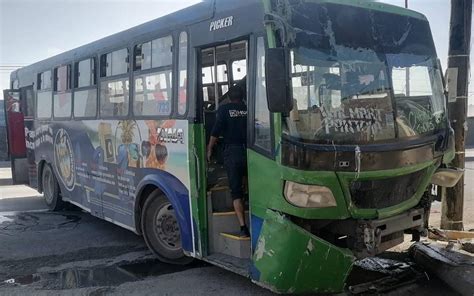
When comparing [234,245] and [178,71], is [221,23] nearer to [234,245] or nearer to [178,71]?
[178,71]

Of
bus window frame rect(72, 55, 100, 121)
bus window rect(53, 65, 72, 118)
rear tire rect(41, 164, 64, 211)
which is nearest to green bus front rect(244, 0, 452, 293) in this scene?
bus window frame rect(72, 55, 100, 121)

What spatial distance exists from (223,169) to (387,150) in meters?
1.95

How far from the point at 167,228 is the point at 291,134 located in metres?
2.68

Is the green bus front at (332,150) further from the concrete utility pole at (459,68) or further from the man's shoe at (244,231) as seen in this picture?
the concrete utility pole at (459,68)

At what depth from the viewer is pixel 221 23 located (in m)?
5.02

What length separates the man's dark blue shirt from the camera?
5.27 meters

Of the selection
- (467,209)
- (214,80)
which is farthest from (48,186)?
(467,209)

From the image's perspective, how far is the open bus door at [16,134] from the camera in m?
11.3

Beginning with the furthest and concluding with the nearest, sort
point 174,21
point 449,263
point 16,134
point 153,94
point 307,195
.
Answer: point 16,134 → point 153,94 → point 174,21 → point 449,263 → point 307,195

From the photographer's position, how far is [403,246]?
260 inches

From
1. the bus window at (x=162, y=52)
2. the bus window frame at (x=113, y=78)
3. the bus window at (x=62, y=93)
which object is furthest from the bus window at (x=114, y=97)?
the bus window at (x=62, y=93)

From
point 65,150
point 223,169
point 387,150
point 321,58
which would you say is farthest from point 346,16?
point 65,150

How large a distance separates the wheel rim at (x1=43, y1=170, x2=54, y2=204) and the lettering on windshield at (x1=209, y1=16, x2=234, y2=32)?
6107 millimetres

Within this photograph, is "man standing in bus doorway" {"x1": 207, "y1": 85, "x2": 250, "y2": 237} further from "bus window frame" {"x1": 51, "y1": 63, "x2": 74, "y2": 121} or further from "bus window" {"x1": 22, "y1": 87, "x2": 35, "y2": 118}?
"bus window" {"x1": 22, "y1": 87, "x2": 35, "y2": 118}
